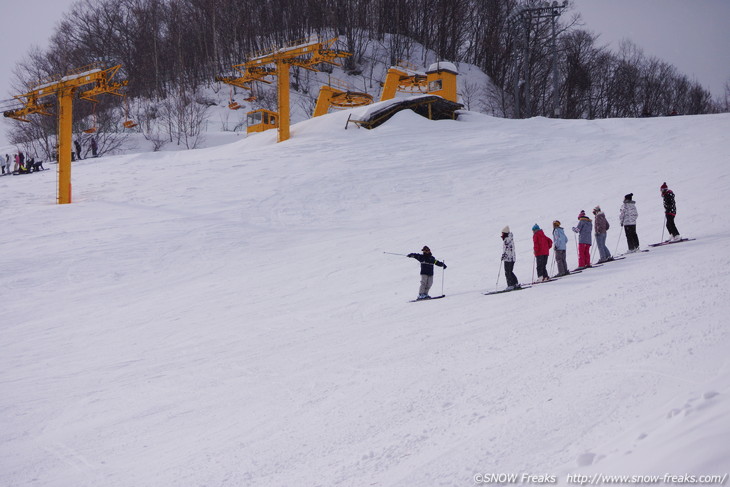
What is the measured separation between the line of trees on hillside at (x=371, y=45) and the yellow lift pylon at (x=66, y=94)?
30819 millimetres

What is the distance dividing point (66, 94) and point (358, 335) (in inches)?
851

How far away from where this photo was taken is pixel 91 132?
4203 cm

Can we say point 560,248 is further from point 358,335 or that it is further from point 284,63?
point 284,63

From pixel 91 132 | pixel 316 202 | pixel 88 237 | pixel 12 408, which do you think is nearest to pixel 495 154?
pixel 316 202

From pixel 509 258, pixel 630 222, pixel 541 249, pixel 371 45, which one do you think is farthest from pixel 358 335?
pixel 371 45

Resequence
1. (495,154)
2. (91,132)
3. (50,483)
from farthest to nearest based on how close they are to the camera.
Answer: (91,132)
(495,154)
(50,483)

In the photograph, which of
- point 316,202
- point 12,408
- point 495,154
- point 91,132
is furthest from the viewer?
point 91,132

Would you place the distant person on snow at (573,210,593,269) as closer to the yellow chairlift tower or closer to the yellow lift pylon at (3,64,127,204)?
the yellow lift pylon at (3,64,127,204)

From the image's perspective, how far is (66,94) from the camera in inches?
926

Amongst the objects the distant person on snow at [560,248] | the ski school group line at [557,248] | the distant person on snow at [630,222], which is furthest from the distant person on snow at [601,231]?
the distant person on snow at [560,248]

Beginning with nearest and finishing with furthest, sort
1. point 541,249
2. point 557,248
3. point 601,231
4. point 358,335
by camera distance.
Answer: point 358,335 < point 541,249 < point 557,248 < point 601,231

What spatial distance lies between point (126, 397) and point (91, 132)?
4096 cm

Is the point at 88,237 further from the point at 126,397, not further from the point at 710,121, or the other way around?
the point at 710,121

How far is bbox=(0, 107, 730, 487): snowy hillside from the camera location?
15.4 ft
